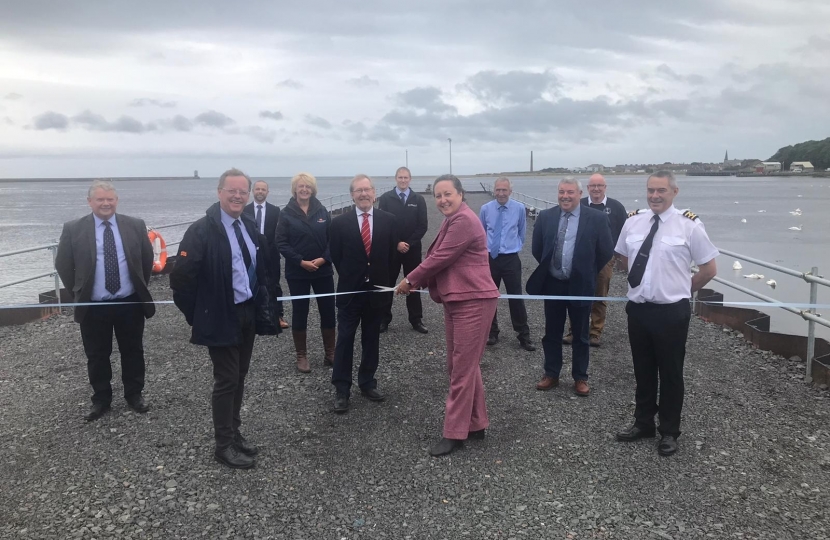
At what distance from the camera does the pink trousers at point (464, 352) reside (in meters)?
4.17

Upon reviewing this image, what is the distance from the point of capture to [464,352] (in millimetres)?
4199

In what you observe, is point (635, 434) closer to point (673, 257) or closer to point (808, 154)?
point (673, 257)

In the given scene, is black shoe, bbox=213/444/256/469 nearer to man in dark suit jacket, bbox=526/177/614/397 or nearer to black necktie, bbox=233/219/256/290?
black necktie, bbox=233/219/256/290

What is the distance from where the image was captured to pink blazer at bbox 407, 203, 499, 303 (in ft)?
13.5

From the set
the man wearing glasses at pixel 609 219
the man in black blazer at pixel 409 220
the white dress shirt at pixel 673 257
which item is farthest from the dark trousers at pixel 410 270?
the white dress shirt at pixel 673 257

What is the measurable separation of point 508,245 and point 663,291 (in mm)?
2749

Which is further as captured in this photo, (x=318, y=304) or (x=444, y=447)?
(x=318, y=304)

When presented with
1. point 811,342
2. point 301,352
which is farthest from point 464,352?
point 811,342

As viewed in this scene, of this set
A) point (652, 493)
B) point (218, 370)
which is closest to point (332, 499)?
point (218, 370)

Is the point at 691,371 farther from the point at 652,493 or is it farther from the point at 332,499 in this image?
the point at 332,499

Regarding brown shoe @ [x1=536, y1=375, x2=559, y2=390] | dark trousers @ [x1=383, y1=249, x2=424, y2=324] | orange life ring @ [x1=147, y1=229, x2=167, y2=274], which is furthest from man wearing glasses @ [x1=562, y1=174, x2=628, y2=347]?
orange life ring @ [x1=147, y1=229, x2=167, y2=274]

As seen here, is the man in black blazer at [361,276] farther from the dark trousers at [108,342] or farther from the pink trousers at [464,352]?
the dark trousers at [108,342]

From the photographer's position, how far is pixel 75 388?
5.59 meters

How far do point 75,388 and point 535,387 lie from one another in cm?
427
